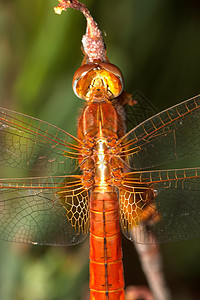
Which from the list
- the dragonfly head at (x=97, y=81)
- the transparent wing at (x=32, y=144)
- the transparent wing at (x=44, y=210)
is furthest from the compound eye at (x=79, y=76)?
the transparent wing at (x=44, y=210)

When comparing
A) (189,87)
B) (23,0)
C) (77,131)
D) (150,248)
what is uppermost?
(23,0)

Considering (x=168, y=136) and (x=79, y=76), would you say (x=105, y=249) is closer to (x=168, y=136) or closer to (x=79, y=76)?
(x=168, y=136)

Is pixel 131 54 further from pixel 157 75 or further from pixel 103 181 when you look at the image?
pixel 103 181

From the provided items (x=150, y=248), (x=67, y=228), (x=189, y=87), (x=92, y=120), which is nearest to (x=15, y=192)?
(x=67, y=228)

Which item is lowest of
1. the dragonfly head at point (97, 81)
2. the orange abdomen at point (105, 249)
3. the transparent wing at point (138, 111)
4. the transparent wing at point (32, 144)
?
the orange abdomen at point (105, 249)

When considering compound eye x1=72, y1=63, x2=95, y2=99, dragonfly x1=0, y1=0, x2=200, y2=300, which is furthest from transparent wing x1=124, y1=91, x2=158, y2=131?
compound eye x1=72, y1=63, x2=95, y2=99

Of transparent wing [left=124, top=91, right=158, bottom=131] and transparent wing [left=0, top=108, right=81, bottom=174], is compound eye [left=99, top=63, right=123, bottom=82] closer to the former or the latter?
transparent wing [left=124, top=91, right=158, bottom=131]

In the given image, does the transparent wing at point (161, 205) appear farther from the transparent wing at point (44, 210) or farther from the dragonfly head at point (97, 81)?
the dragonfly head at point (97, 81)
